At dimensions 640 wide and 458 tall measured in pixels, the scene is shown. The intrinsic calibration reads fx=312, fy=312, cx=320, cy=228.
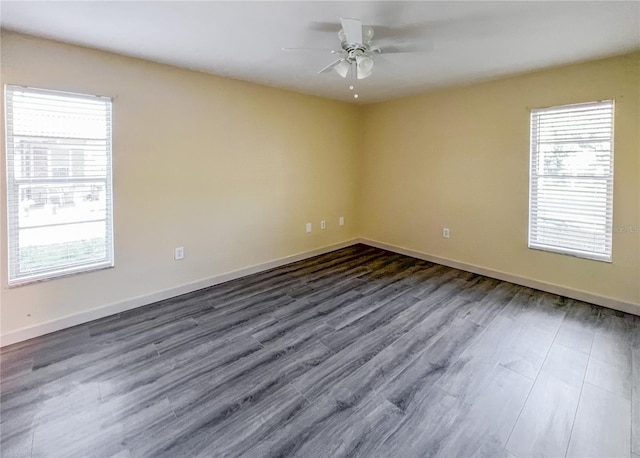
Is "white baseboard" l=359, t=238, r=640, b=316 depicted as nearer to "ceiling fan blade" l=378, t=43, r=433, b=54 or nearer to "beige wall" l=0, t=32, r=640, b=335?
"beige wall" l=0, t=32, r=640, b=335

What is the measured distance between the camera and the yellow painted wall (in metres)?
2.59

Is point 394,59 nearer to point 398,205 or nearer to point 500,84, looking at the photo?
point 500,84

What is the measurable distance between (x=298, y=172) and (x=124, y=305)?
2.68 m

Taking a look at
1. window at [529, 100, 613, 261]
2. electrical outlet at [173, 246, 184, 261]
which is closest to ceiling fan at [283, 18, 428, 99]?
window at [529, 100, 613, 261]

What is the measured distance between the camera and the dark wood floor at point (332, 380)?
1606mm

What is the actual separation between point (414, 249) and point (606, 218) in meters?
2.27

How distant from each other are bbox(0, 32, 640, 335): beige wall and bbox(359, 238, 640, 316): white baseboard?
54mm

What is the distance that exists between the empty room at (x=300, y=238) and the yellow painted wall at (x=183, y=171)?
0.02m

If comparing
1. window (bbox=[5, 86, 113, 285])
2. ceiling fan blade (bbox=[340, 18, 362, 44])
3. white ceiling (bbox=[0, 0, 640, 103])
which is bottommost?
window (bbox=[5, 86, 113, 285])

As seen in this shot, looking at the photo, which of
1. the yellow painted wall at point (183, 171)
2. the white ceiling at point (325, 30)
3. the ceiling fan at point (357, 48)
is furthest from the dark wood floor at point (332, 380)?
the white ceiling at point (325, 30)

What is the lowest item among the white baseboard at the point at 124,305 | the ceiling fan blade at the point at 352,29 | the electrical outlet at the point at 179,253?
the white baseboard at the point at 124,305

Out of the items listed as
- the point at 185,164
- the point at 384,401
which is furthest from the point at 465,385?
the point at 185,164

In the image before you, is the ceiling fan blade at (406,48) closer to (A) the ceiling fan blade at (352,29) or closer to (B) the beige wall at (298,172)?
(A) the ceiling fan blade at (352,29)

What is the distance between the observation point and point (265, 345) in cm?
246
